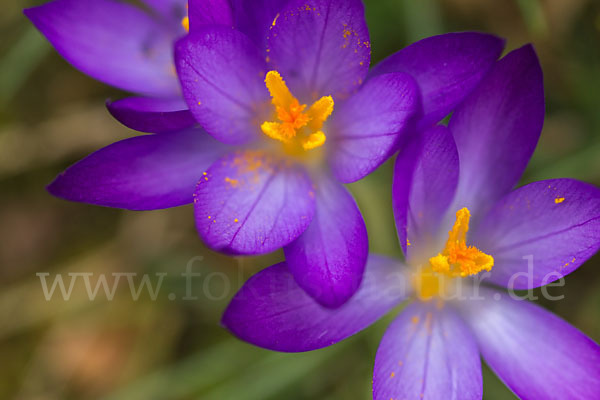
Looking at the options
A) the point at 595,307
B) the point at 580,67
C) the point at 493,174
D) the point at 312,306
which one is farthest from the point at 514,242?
the point at 580,67

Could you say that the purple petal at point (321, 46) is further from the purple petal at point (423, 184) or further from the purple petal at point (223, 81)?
the purple petal at point (423, 184)

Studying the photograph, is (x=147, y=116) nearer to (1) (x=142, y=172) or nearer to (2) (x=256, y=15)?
(1) (x=142, y=172)

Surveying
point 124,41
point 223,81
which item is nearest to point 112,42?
point 124,41

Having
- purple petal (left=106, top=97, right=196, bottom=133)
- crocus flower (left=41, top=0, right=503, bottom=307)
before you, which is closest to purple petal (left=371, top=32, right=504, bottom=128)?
crocus flower (left=41, top=0, right=503, bottom=307)

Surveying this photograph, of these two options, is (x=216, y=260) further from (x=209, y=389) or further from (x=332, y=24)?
(x=332, y=24)

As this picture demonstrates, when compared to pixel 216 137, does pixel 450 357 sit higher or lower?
lower

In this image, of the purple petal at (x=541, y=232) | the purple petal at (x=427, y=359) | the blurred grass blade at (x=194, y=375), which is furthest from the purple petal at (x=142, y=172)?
the blurred grass blade at (x=194, y=375)

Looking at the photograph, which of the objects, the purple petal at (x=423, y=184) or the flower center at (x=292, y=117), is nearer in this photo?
the purple petal at (x=423, y=184)
